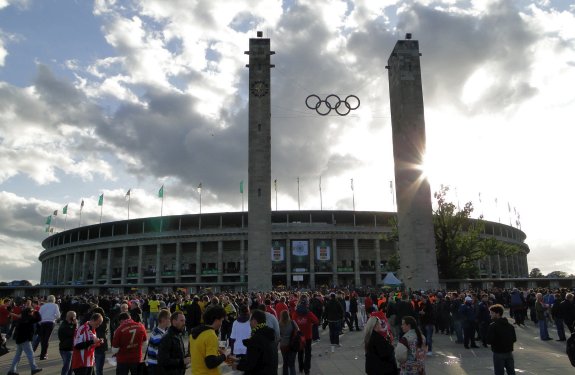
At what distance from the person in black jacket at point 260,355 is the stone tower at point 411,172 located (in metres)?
42.8

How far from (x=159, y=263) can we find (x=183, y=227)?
29.4ft

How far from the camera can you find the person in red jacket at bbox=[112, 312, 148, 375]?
8.83 m

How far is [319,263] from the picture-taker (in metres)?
82.9

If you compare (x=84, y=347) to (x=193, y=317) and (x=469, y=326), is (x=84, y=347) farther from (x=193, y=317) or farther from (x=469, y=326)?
(x=469, y=326)

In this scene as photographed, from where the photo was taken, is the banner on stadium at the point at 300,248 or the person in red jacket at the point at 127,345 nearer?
the person in red jacket at the point at 127,345

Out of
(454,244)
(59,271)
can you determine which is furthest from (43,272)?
(454,244)

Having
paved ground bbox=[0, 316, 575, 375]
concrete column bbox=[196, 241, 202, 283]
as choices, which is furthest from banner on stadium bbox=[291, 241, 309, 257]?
paved ground bbox=[0, 316, 575, 375]

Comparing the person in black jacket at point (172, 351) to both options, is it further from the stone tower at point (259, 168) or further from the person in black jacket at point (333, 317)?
the stone tower at point (259, 168)

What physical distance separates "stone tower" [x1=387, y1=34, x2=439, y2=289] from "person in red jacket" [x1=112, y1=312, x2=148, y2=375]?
1640 inches

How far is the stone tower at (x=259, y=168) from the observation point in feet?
164

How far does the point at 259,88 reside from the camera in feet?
171

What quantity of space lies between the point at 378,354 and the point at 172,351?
3.31 m

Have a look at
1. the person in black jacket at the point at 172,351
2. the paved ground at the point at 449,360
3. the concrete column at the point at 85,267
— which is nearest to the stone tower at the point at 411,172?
the paved ground at the point at 449,360

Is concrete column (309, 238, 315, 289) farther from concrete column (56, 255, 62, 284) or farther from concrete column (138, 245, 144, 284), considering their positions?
concrete column (56, 255, 62, 284)
